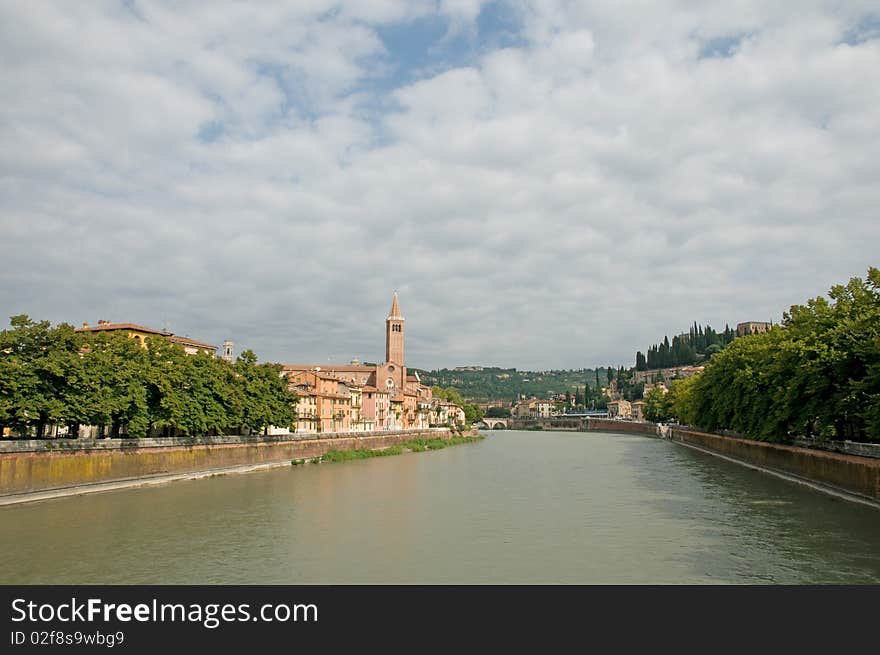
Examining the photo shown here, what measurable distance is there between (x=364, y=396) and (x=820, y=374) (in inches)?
2826

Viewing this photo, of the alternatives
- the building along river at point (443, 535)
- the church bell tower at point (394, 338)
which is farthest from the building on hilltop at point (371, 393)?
the building along river at point (443, 535)

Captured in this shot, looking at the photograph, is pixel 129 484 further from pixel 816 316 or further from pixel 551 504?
pixel 816 316

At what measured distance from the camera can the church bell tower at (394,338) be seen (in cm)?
14638

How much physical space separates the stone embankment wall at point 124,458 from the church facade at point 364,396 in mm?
9624

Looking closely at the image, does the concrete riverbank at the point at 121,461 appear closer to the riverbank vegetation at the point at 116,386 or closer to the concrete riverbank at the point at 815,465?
the riverbank vegetation at the point at 116,386

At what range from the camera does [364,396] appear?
101 metres

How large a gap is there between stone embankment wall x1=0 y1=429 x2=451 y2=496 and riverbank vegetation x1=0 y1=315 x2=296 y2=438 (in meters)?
1.24

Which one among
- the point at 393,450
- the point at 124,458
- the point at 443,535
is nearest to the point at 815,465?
the point at 443,535

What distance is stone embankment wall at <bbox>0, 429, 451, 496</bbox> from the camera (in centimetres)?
3297

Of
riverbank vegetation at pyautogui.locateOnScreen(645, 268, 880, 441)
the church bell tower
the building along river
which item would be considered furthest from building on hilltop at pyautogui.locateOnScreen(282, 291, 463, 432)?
riverbank vegetation at pyautogui.locateOnScreen(645, 268, 880, 441)

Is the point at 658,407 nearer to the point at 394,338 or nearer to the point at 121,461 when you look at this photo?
the point at 394,338
